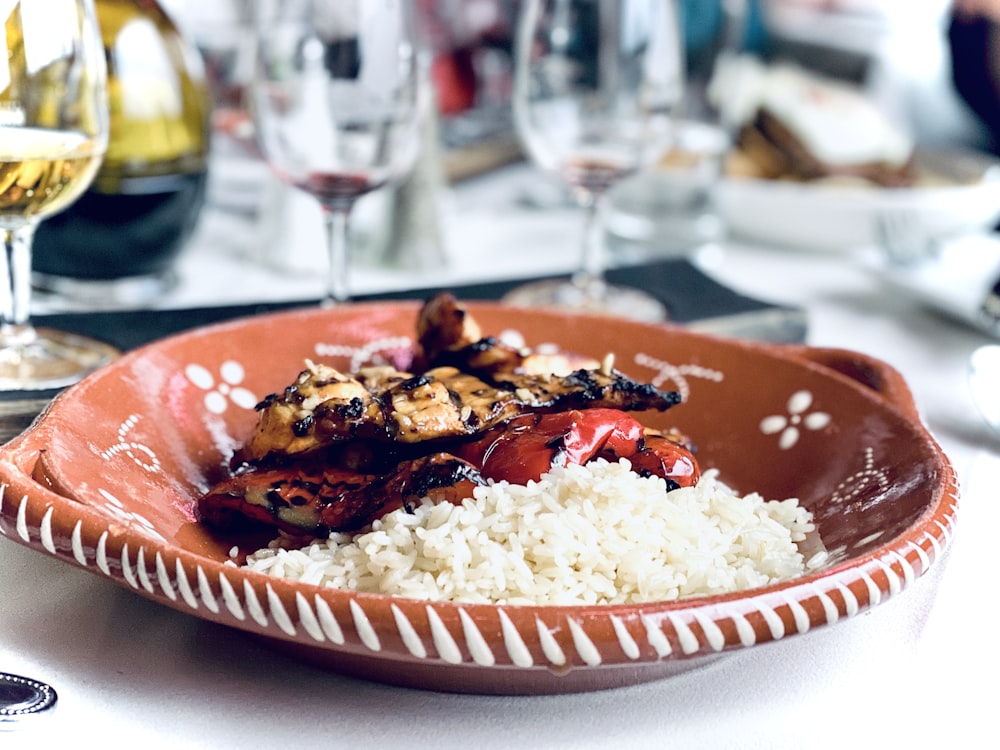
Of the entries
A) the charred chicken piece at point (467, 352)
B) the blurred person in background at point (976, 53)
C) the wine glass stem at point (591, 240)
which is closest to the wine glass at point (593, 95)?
the wine glass stem at point (591, 240)

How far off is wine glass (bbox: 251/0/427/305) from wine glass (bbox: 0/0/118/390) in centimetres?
21

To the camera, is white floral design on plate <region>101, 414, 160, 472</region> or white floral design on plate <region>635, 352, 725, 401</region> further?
white floral design on plate <region>635, 352, 725, 401</region>

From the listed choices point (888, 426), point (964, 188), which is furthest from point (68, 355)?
point (964, 188)

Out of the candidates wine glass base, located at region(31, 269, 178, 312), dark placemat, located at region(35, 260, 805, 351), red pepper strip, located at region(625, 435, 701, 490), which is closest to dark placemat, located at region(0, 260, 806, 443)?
dark placemat, located at region(35, 260, 805, 351)

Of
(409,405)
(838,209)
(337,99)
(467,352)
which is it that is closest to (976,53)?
(838,209)

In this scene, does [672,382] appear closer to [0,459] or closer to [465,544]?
[465,544]

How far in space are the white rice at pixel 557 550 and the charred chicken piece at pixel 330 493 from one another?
10 millimetres

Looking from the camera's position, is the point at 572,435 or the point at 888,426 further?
the point at 888,426

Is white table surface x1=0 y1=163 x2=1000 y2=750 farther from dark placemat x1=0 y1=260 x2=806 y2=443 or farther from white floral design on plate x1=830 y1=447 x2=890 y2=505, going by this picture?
dark placemat x1=0 y1=260 x2=806 y2=443

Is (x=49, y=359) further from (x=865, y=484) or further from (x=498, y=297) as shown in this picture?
(x=865, y=484)

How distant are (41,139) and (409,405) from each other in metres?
0.42

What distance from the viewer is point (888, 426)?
77cm

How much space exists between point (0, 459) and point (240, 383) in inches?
10.8

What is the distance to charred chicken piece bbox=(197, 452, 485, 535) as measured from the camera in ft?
2.06
